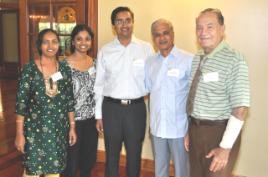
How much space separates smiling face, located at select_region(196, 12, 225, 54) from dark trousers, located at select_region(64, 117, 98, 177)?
51.6 inches

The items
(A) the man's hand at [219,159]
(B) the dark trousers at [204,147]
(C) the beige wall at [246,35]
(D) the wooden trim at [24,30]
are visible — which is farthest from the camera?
(D) the wooden trim at [24,30]

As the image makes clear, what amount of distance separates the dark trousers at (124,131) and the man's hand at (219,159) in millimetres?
944

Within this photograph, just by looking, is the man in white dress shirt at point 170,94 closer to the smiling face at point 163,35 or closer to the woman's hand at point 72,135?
the smiling face at point 163,35

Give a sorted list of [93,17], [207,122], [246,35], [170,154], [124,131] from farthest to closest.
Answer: [93,17] < [246,35] < [124,131] < [170,154] < [207,122]

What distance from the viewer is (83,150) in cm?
274

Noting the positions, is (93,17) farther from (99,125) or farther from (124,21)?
(99,125)

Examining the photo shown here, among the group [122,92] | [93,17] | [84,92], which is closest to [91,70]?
[84,92]

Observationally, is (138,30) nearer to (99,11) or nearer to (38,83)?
(99,11)

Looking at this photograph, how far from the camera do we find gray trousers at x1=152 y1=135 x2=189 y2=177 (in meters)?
2.41

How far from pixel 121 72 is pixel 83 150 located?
77cm

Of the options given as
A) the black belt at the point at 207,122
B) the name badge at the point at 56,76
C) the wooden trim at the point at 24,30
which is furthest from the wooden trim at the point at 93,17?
the black belt at the point at 207,122

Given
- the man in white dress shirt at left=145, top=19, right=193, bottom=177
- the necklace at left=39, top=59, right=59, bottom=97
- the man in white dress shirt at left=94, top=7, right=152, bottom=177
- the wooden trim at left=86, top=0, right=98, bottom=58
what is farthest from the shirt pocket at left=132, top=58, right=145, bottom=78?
the wooden trim at left=86, top=0, right=98, bottom=58

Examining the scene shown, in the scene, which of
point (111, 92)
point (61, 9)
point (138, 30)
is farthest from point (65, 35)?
point (111, 92)

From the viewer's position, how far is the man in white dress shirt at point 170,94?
2359 mm
